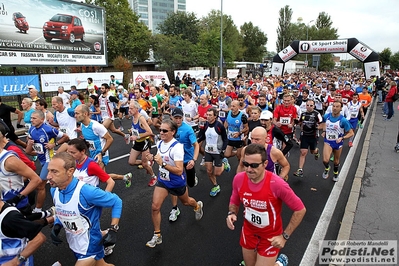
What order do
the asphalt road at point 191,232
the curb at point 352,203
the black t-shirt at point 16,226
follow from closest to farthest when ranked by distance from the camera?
the black t-shirt at point 16,226 < the asphalt road at point 191,232 < the curb at point 352,203

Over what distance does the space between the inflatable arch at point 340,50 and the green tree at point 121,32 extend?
21.7 metres

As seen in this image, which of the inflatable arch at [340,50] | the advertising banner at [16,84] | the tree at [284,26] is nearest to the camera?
the advertising banner at [16,84]

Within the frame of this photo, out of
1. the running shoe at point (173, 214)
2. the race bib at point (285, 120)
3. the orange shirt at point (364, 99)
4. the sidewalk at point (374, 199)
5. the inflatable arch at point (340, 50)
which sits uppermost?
the inflatable arch at point (340, 50)

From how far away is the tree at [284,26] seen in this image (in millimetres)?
77500

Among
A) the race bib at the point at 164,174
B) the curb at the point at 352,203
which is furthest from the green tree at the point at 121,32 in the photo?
the race bib at the point at 164,174

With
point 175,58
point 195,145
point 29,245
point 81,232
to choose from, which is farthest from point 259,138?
point 175,58

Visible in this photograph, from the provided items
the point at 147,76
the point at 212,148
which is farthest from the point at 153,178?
the point at 147,76

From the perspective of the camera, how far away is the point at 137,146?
6594 mm

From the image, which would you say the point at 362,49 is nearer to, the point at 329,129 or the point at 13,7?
the point at 329,129

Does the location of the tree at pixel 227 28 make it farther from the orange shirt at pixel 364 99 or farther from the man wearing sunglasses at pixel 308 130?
the man wearing sunglasses at pixel 308 130

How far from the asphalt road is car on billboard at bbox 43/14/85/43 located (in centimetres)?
1469

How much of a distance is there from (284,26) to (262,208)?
278 feet

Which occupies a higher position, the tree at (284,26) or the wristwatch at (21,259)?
the tree at (284,26)

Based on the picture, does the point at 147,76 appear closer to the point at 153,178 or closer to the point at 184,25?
the point at 153,178
